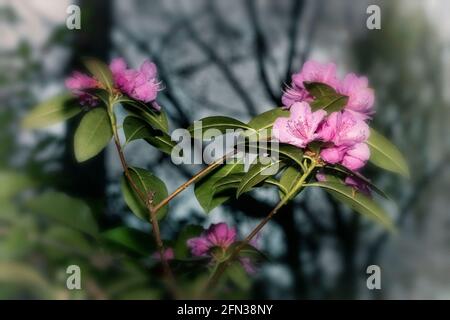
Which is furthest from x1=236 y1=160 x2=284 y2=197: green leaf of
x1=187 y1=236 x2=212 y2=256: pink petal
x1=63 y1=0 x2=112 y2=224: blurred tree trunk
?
x1=63 y1=0 x2=112 y2=224: blurred tree trunk

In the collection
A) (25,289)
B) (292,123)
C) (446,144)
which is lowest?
(25,289)

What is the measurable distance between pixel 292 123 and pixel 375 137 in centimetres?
11

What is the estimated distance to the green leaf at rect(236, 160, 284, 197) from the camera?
1.73 ft

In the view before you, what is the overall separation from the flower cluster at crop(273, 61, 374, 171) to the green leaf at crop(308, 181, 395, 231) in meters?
0.03

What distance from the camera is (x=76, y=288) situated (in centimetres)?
60

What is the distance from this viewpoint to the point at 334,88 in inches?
22.1

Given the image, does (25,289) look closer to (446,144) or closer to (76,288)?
(76,288)

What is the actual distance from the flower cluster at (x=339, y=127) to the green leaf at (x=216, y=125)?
1.6 inches

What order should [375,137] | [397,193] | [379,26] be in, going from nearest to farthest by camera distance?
1. [375,137]
2. [379,26]
3. [397,193]

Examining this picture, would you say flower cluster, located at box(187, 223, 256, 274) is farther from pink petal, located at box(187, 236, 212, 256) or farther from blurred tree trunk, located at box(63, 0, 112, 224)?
blurred tree trunk, located at box(63, 0, 112, 224)

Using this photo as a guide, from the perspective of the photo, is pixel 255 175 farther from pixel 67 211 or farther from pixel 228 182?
pixel 67 211

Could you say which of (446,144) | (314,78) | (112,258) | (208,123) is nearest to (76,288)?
(112,258)

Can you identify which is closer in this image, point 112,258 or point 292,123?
point 292,123
